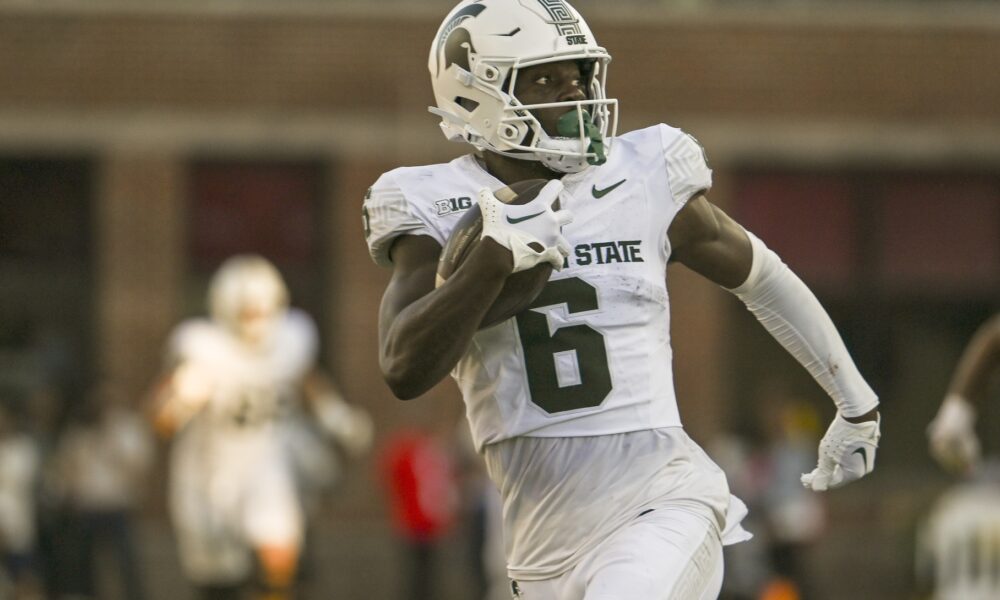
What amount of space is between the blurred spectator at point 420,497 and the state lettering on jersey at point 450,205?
10.5m

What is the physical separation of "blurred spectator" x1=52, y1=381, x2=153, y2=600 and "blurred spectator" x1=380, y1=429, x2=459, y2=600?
2.04m

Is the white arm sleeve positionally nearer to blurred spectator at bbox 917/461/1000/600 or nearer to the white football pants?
the white football pants

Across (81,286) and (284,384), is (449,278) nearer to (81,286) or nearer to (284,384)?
(284,384)

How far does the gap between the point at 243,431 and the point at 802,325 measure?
6675 millimetres

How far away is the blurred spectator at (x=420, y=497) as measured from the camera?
49.3 feet

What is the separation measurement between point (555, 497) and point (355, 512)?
13597 mm

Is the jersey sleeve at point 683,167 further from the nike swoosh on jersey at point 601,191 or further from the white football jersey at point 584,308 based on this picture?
the nike swoosh on jersey at point 601,191

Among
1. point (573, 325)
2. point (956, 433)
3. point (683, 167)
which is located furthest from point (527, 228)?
point (956, 433)

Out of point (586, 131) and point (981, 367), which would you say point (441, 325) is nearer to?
point (586, 131)

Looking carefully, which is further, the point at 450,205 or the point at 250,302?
the point at 250,302

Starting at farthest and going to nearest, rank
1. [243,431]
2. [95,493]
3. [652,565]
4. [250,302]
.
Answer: [95,493] < [250,302] < [243,431] < [652,565]

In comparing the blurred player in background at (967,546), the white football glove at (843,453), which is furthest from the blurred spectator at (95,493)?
the white football glove at (843,453)

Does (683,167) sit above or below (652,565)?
above

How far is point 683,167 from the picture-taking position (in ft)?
15.4
